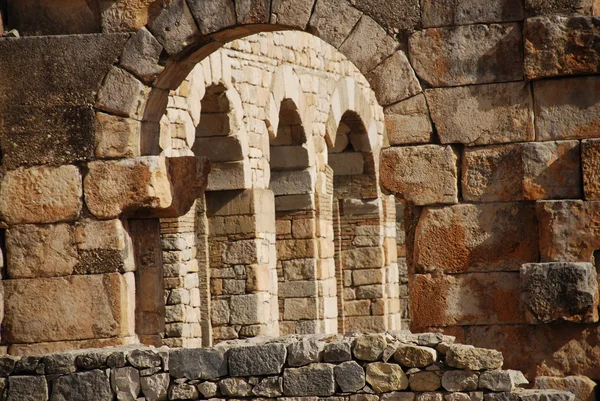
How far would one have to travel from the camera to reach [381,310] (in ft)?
61.3

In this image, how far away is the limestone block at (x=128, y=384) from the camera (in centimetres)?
857

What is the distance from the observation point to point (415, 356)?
8.23 meters

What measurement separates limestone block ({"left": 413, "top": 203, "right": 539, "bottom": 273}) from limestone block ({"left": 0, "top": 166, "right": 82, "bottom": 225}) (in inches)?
107

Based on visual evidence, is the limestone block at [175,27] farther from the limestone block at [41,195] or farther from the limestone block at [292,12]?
the limestone block at [41,195]

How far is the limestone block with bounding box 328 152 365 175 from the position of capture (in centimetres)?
1873

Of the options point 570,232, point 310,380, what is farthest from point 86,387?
point 570,232

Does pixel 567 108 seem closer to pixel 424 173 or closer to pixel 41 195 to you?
pixel 424 173

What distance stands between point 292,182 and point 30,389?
763 centimetres

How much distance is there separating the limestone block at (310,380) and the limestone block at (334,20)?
2811 millimetres

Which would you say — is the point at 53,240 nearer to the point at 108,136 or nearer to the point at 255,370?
the point at 108,136

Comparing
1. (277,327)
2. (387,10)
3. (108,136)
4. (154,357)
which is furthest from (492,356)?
(277,327)

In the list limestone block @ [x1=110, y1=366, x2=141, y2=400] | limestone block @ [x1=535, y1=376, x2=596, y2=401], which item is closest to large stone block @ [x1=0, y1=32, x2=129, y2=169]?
limestone block @ [x1=110, y1=366, x2=141, y2=400]

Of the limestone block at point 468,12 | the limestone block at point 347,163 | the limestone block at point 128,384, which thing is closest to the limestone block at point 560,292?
the limestone block at point 468,12

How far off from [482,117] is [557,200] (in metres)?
0.82
